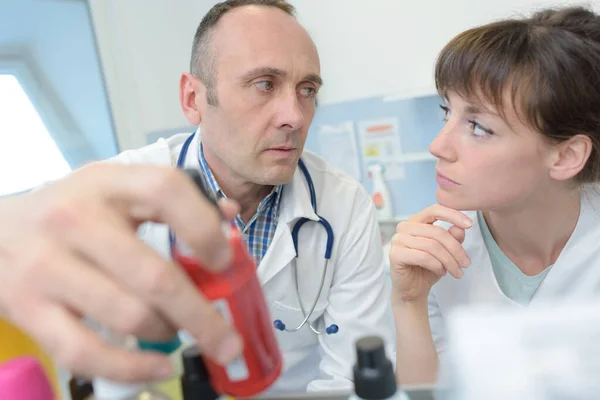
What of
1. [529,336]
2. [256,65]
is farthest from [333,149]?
[529,336]

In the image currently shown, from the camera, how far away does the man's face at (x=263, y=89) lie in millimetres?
1200

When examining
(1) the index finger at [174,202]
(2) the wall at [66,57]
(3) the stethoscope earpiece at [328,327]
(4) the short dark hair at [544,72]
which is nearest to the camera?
(1) the index finger at [174,202]

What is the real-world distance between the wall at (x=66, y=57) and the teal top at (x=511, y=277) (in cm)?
201

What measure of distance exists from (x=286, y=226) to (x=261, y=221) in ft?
0.31

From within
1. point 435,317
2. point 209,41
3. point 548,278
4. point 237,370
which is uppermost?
point 209,41

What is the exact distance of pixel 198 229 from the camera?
0.34 metres

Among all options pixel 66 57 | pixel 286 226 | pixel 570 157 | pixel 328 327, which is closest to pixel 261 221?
pixel 286 226

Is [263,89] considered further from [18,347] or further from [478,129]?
[18,347]

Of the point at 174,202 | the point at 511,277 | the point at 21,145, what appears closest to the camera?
the point at 174,202

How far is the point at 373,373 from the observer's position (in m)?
0.38

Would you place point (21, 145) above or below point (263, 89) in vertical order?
below

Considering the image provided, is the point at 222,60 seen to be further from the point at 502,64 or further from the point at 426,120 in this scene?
the point at 426,120

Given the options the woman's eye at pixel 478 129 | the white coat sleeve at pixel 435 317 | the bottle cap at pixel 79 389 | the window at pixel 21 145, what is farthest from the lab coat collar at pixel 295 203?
the window at pixel 21 145

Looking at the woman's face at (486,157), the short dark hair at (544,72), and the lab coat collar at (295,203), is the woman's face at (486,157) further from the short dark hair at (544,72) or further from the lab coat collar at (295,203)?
the lab coat collar at (295,203)
